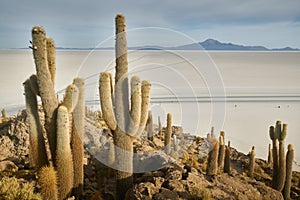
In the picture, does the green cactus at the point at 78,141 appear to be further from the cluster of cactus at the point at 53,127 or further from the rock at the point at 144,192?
the rock at the point at 144,192

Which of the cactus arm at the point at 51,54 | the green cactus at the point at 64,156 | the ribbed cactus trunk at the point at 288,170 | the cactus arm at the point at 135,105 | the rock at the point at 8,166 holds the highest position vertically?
the cactus arm at the point at 51,54

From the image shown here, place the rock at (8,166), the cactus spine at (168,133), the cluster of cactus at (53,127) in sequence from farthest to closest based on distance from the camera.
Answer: the cactus spine at (168,133) → the rock at (8,166) → the cluster of cactus at (53,127)

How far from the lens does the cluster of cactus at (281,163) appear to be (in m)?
10.3

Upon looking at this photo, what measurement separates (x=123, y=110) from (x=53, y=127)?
1467mm

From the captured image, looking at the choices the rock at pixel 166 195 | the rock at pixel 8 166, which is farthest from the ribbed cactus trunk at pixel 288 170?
the rock at pixel 8 166

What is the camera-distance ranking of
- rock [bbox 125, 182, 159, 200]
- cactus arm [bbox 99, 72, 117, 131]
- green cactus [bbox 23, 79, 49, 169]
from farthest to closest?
green cactus [bbox 23, 79, 49, 169] → cactus arm [bbox 99, 72, 117, 131] → rock [bbox 125, 182, 159, 200]

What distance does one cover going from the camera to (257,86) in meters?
40.3

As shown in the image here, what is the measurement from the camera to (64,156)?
20.1ft

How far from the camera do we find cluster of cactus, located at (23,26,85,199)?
5.95 metres

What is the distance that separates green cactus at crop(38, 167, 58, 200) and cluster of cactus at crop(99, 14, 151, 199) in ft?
5.01

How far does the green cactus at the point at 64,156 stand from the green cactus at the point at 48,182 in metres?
0.28

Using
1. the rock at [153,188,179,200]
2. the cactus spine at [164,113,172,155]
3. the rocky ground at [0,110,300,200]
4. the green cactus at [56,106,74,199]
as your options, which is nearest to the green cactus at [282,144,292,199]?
the rocky ground at [0,110,300,200]

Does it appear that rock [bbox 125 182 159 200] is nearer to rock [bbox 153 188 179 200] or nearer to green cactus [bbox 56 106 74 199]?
rock [bbox 153 188 179 200]

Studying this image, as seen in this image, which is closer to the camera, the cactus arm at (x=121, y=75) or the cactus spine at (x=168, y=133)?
the cactus arm at (x=121, y=75)
